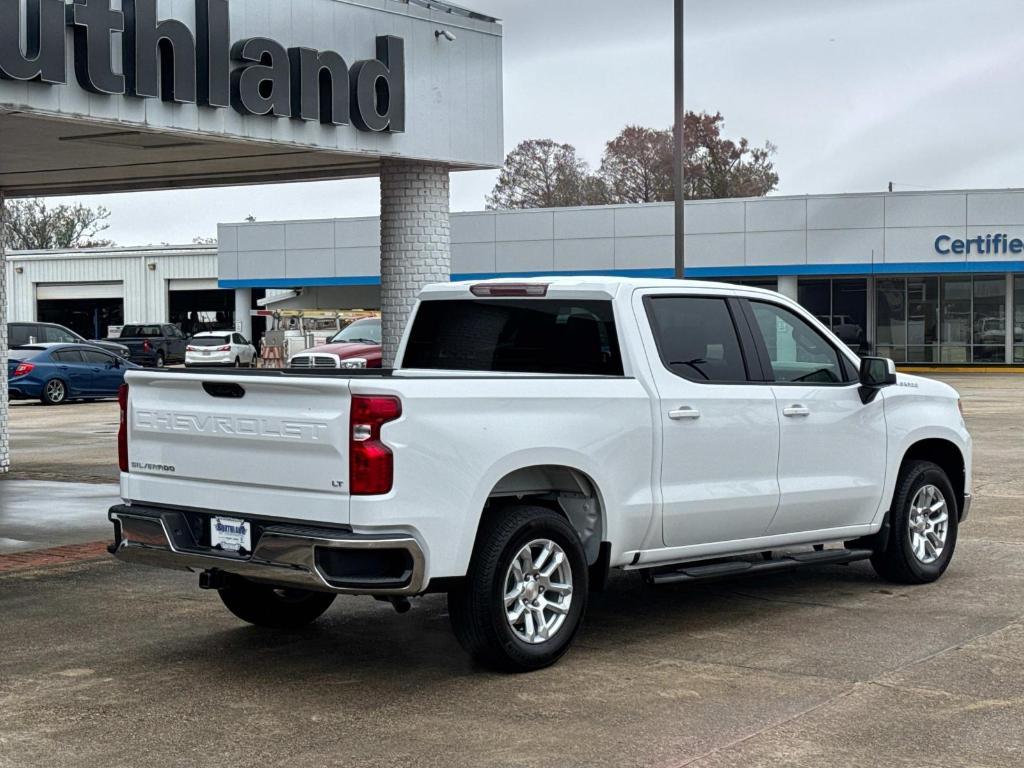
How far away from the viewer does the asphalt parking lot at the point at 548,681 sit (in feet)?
18.8

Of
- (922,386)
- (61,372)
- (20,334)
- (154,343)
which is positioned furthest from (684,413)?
(154,343)

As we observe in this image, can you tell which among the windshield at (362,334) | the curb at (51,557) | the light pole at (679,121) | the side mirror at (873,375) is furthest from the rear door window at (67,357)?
the side mirror at (873,375)

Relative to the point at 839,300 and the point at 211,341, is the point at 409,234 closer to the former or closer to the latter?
the point at 211,341

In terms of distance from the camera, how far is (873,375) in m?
8.77

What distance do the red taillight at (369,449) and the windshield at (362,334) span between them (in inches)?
920

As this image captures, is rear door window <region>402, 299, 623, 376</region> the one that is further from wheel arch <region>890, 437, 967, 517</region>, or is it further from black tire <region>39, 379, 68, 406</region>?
black tire <region>39, 379, 68, 406</region>

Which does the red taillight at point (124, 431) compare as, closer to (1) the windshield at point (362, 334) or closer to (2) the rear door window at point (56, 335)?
(1) the windshield at point (362, 334)

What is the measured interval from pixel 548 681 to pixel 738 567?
1649mm

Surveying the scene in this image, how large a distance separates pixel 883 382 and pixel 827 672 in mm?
2437

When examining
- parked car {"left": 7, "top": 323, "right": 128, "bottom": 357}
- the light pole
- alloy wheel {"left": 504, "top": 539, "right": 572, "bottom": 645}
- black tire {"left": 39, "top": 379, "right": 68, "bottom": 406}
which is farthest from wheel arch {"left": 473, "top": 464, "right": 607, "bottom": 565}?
parked car {"left": 7, "top": 323, "right": 128, "bottom": 357}

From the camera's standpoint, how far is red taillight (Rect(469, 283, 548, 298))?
321 inches

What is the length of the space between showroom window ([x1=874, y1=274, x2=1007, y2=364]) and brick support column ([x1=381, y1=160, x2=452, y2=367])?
3525 cm

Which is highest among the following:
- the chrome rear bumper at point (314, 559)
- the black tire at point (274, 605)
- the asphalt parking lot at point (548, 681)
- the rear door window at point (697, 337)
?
the rear door window at point (697, 337)

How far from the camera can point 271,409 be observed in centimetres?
668
